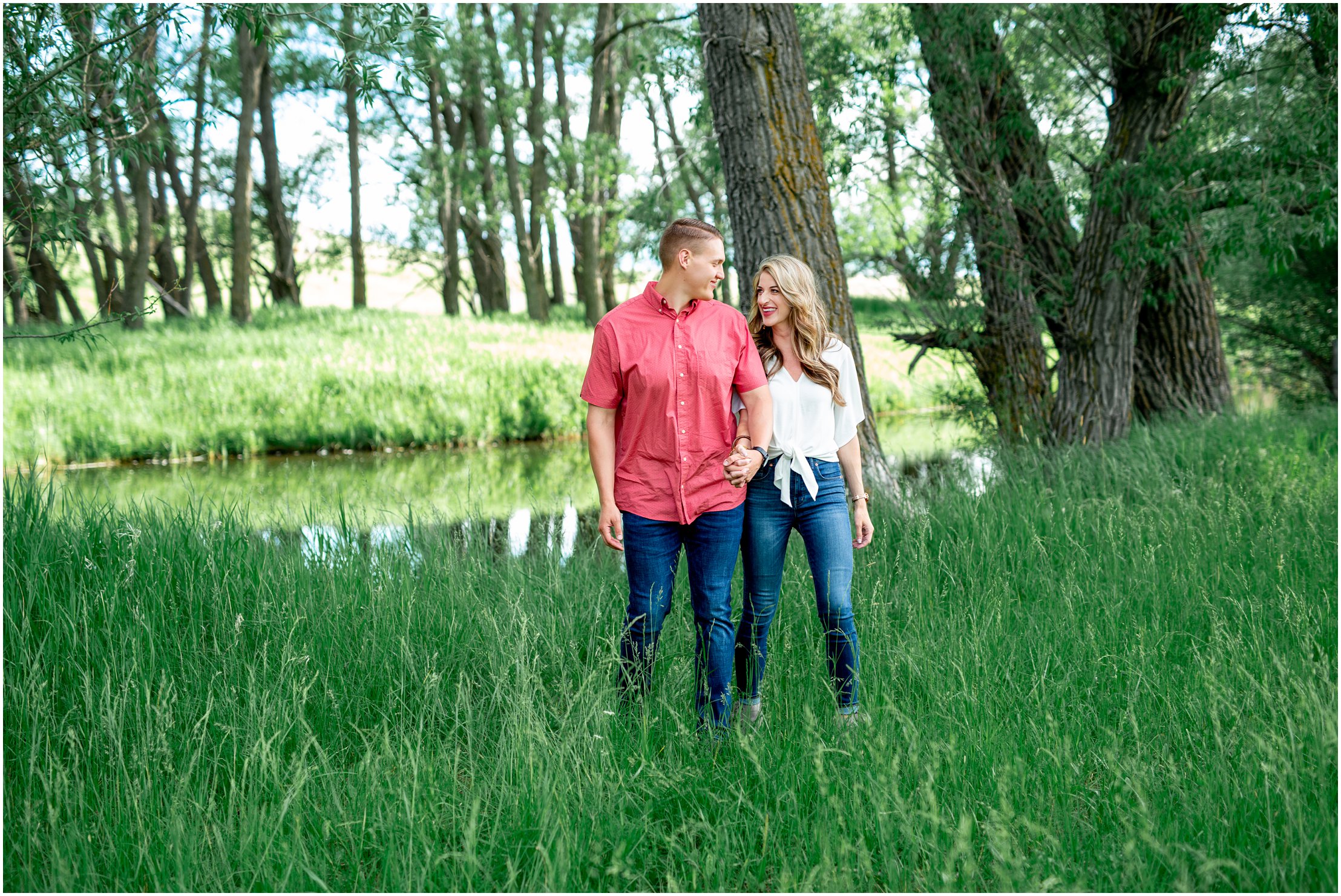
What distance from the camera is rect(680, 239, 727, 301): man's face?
3.37 metres

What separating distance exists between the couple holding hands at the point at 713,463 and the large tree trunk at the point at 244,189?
18605 millimetres

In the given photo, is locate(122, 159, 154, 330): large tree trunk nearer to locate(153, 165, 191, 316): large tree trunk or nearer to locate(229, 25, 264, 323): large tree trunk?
locate(229, 25, 264, 323): large tree trunk

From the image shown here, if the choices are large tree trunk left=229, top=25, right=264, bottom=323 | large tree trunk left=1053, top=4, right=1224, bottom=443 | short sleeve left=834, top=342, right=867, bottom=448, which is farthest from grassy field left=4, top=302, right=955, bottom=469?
short sleeve left=834, top=342, right=867, bottom=448

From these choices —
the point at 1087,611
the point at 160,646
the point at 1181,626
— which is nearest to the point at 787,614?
the point at 1087,611

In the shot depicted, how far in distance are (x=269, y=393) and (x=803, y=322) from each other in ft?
43.2

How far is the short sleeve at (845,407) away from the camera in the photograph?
3.68m

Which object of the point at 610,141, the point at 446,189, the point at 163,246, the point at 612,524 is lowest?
the point at 612,524

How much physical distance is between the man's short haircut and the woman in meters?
0.31

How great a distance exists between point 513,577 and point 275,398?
11.2 m

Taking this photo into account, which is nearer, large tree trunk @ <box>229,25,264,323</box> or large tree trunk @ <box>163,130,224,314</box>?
large tree trunk @ <box>229,25,264,323</box>

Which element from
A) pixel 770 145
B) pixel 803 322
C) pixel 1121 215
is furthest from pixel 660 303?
pixel 1121 215

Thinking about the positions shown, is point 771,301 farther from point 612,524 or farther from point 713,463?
point 612,524

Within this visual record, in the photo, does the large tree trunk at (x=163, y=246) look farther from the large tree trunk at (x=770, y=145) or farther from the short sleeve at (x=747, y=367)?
the short sleeve at (x=747, y=367)

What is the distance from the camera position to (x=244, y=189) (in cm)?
2030
